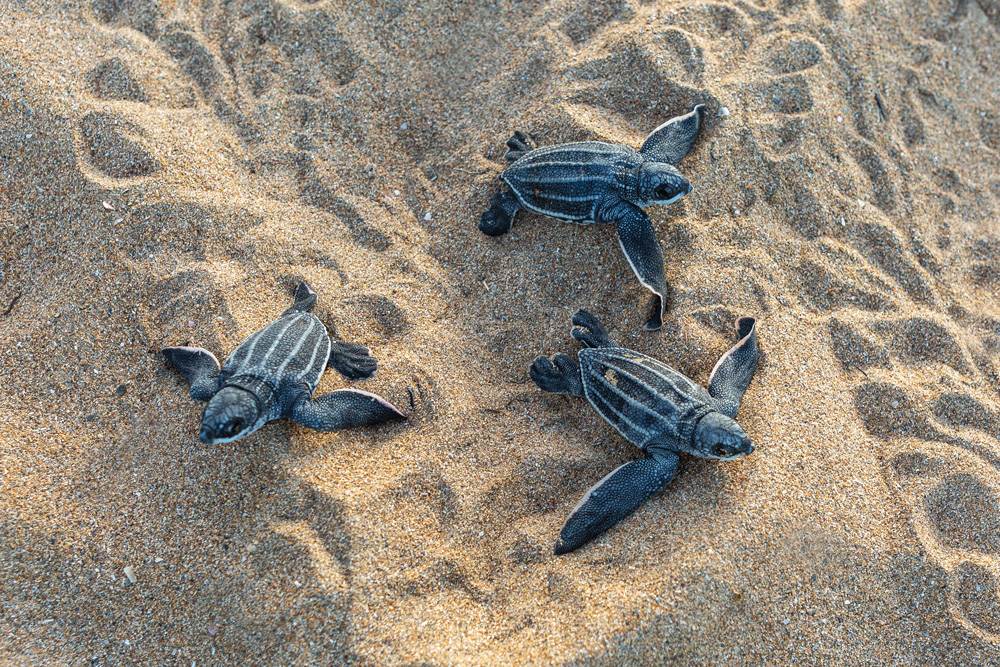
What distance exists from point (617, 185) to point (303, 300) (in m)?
1.62

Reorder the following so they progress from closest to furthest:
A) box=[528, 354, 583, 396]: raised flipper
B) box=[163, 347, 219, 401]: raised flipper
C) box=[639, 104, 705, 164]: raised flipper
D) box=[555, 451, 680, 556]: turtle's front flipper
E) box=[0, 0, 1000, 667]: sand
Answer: box=[0, 0, 1000, 667]: sand → box=[555, 451, 680, 556]: turtle's front flipper → box=[163, 347, 219, 401]: raised flipper → box=[528, 354, 583, 396]: raised flipper → box=[639, 104, 705, 164]: raised flipper

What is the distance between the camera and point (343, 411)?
271 centimetres

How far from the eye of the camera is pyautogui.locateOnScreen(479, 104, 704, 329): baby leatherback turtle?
9.59 feet

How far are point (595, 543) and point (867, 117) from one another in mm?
2816

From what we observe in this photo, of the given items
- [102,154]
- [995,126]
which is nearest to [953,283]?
[995,126]

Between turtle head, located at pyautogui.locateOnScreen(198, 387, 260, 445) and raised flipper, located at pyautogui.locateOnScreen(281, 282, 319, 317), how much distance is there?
526 millimetres

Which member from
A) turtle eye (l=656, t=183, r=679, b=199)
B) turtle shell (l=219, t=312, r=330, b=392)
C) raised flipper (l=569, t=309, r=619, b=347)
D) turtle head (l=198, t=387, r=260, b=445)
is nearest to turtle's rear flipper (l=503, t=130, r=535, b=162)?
turtle eye (l=656, t=183, r=679, b=199)

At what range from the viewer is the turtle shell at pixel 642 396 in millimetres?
2580

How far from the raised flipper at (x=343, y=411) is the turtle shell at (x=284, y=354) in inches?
3.8

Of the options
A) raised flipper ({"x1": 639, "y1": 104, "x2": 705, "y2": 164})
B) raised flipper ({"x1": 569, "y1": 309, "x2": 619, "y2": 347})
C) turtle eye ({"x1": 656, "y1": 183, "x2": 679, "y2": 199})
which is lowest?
raised flipper ({"x1": 569, "y1": 309, "x2": 619, "y2": 347})

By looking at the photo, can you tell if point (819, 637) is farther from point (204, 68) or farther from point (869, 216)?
point (204, 68)

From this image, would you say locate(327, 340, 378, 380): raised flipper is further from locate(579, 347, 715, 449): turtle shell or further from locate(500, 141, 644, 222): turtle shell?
locate(500, 141, 644, 222): turtle shell

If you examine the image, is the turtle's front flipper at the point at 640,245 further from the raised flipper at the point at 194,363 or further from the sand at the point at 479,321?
the raised flipper at the point at 194,363

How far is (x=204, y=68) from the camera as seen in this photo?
347 cm
